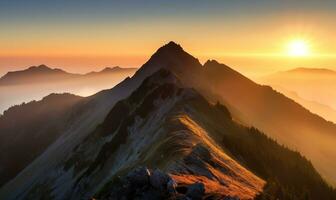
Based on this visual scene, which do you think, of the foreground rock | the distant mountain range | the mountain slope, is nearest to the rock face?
the foreground rock

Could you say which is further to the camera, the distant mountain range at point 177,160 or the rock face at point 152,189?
the distant mountain range at point 177,160

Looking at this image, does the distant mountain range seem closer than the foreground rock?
No

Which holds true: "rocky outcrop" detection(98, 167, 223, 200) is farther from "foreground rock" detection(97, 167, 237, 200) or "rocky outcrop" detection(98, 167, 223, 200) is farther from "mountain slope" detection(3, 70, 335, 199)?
"mountain slope" detection(3, 70, 335, 199)

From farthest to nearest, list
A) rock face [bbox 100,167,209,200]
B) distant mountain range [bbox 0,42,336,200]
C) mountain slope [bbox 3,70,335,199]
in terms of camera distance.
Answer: mountain slope [bbox 3,70,335,199]
distant mountain range [bbox 0,42,336,200]
rock face [bbox 100,167,209,200]

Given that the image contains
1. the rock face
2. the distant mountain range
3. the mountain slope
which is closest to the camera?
the rock face

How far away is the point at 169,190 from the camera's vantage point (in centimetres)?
5194

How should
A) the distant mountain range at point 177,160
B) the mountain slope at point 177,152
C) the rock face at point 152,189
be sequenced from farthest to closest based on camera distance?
the mountain slope at point 177,152 → the distant mountain range at point 177,160 → the rock face at point 152,189

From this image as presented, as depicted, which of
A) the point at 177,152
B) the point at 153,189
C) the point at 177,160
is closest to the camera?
the point at 153,189

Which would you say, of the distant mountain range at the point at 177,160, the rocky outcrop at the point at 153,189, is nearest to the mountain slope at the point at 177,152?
the distant mountain range at the point at 177,160

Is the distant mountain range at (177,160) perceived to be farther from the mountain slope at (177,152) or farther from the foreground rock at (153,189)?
the mountain slope at (177,152)

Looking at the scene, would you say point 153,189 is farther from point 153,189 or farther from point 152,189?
point 152,189

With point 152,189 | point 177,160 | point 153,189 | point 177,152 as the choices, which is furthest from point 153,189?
point 177,152

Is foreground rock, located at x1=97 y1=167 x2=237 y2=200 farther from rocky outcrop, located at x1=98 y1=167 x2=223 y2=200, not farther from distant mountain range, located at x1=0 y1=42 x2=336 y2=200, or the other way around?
distant mountain range, located at x1=0 y1=42 x2=336 y2=200

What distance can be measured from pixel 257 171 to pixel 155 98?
62309mm
